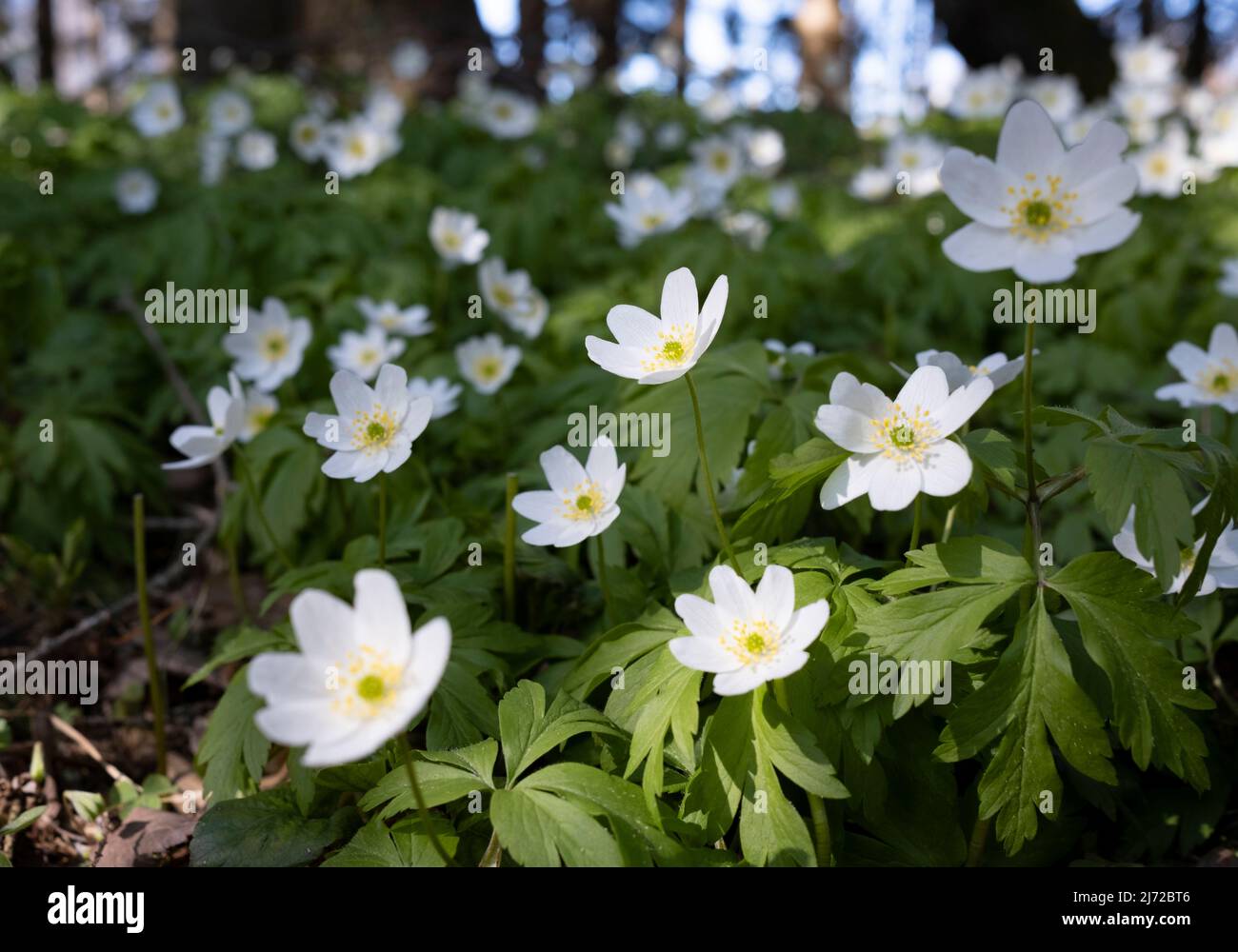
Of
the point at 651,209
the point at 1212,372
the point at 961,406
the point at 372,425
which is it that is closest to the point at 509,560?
the point at 372,425

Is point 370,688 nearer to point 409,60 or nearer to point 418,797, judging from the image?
point 418,797

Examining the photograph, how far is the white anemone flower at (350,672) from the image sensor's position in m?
1.44

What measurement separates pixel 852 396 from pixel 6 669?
2.77m

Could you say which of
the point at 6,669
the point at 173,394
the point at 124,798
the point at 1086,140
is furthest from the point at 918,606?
the point at 173,394

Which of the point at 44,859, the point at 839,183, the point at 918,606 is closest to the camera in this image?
the point at 918,606

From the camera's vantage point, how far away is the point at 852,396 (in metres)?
1.88

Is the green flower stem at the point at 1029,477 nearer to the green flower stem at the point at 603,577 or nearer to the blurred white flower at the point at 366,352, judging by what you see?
the green flower stem at the point at 603,577

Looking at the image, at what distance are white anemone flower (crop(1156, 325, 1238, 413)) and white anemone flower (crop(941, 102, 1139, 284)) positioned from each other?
1093 mm

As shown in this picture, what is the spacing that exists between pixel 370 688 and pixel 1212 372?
2.41 metres

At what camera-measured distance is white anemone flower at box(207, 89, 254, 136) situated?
6922 mm

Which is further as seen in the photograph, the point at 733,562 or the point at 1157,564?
the point at 733,562

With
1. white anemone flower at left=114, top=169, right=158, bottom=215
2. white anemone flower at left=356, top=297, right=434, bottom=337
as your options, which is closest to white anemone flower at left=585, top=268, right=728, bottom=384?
white anemone flower at left=356, top=297, right=434, bottom=337

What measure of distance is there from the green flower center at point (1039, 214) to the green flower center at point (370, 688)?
55.1 inches
